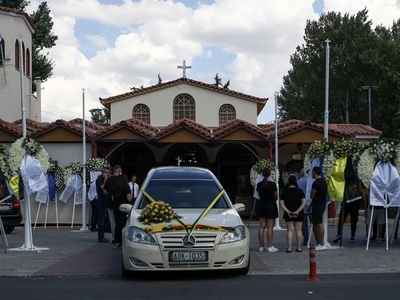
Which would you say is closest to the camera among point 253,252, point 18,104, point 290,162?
point 253,252

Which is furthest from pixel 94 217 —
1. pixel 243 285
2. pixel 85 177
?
pixel 243 285

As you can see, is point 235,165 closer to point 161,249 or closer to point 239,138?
point 239,138

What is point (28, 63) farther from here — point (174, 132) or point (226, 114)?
point (174, 132)

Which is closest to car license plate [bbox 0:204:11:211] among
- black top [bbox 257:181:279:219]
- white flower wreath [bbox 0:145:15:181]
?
white flower wreath [bbox 0:145:15:181]

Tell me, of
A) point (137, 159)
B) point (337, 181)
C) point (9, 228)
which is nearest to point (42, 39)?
point (137, 159)

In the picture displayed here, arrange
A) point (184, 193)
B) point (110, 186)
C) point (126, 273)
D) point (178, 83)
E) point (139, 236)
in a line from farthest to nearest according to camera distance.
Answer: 1. point (178, 83)
2. point (110, 186)
3. point (184, 193)
4. point (126, 273)
5. point (139, 236)

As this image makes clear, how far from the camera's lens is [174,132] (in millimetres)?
24547

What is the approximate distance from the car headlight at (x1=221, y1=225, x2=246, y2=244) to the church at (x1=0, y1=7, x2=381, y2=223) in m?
13.2

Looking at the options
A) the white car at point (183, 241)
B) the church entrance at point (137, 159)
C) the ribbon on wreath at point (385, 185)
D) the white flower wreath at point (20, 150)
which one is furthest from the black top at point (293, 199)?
the church entrance at point (137, 159)

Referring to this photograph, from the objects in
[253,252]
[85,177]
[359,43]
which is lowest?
[253,252]

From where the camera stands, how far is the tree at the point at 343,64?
51.2 metres

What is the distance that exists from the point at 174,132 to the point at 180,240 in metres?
14.1

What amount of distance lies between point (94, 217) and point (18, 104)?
466 inches

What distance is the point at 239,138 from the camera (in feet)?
81.1
